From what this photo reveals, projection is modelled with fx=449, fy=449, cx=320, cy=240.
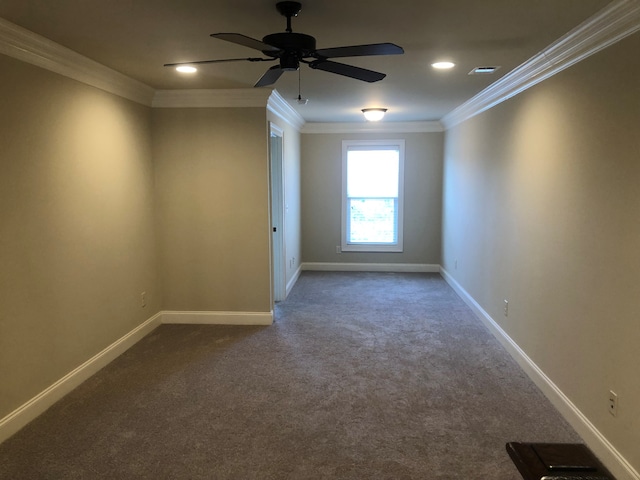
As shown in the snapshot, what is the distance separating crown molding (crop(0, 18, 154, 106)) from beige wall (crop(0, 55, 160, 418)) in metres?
0.05

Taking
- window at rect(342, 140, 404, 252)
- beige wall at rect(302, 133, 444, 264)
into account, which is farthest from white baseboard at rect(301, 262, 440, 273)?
window at rect(342, 140, 404, 252)

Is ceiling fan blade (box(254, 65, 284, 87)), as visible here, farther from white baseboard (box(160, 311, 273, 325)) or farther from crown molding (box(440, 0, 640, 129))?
white baseboard (box(160, 311, 273, 325))

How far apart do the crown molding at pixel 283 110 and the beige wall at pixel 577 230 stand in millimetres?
2143

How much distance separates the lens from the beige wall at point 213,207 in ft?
14.4

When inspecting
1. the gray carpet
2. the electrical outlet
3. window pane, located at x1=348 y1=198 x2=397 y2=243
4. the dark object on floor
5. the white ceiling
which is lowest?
the gray carpet

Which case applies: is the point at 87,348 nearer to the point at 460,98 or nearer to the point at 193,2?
the point at 193,2

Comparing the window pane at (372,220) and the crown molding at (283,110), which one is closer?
the crown molding at (283,110)

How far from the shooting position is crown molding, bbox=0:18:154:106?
2.51 meters

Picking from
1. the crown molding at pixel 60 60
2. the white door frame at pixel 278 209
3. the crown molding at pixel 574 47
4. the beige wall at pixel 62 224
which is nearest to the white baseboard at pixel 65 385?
the beige wall at pixel 62 224

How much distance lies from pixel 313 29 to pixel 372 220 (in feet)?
16.0

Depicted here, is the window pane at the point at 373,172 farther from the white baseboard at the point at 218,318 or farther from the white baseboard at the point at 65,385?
the white baseboard at the point at 65,385

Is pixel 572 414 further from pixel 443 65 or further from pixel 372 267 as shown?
pixel 372 267

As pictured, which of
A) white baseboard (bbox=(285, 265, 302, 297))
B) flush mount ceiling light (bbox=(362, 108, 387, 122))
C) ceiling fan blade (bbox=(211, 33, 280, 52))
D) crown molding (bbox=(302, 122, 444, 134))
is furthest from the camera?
crown molding (bbox=(302, 122, 444, 134))

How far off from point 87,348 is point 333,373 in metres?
1.88
